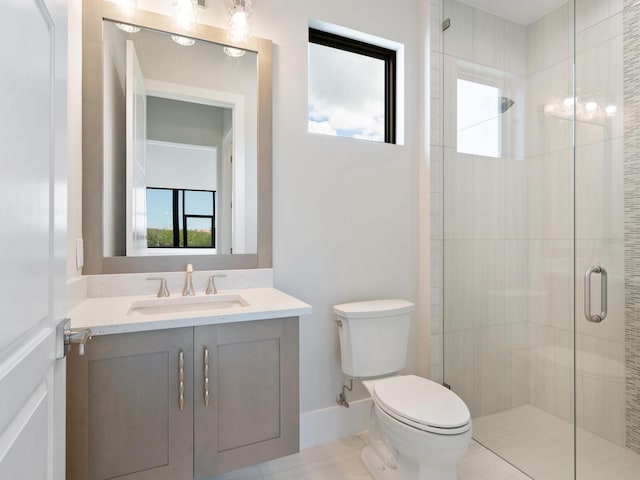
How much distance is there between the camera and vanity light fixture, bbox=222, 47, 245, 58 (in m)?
1.68

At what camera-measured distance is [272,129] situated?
177 cm

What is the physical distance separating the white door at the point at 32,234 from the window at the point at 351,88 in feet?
4.58

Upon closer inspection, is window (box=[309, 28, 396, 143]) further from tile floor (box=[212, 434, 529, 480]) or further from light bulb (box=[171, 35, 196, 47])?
tile floor (box=[212, 434, 529, 480])

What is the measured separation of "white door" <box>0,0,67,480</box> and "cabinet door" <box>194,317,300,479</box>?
1.44ft

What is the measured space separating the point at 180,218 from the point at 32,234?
Answer: 1082mm

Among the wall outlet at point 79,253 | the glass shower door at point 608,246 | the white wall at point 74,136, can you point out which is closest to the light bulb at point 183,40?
the white wall at point 74,136

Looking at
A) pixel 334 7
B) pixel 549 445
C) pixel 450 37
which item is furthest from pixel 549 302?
pixel 334 7

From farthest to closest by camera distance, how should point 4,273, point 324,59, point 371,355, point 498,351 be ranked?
point 324,59 → point 498,351 → point 371,355 → point 4,273

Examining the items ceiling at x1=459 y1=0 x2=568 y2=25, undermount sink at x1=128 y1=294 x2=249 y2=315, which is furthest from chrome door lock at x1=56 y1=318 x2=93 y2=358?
ceiling at x1=459 y1=0 x2=568 y2=25

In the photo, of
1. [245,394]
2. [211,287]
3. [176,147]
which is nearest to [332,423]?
[245,394]

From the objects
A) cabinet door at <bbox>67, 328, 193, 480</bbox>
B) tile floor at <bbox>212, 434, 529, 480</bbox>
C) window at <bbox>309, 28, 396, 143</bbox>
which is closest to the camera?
cabinet door at <bbox>67, 328, 193, 480</bbox>

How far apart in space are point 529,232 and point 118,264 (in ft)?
6.63

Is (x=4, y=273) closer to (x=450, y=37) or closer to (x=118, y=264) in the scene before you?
(x=118, y=264)

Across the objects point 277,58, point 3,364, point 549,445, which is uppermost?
point 277,58
